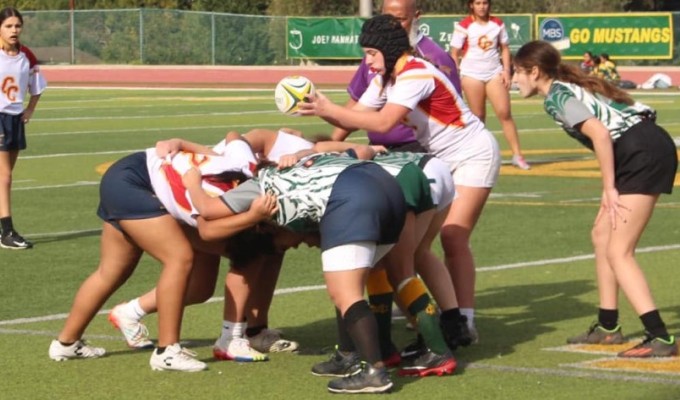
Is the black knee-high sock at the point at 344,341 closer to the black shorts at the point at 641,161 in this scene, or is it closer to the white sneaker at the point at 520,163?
the black shorts at the point at 641,161

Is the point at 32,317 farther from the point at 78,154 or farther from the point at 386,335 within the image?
the point at 78,154

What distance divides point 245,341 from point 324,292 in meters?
2.52

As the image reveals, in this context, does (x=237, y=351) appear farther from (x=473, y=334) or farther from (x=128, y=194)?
(x=473, y=334)

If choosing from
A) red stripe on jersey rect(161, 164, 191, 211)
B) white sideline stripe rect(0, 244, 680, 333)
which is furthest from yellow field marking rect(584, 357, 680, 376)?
white sideline stripe rect(0, 244, 680, 333)

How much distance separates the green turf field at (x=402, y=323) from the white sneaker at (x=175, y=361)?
0.05m

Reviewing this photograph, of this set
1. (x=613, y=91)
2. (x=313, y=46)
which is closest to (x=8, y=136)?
(x=613, y=91)

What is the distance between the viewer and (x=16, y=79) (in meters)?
15.0

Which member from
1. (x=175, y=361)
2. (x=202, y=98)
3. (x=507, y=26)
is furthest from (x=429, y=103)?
(x=507, y=26)

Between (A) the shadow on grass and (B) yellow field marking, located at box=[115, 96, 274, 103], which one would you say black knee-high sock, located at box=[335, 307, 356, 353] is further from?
(B) yellow field marking, located at box=[115, 96, 274, 103]

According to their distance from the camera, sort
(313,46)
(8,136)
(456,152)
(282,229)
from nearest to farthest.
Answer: (282,229)
(456,152)
(8,136)
(313,46)

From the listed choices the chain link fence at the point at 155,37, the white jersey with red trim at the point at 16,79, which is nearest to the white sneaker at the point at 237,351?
the white jersey with red trim at the point at 16,79

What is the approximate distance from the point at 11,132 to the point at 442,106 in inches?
262

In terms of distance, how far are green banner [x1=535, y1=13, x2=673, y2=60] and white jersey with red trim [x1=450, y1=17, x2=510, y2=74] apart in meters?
30.1

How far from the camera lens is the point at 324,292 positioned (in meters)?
11.4
